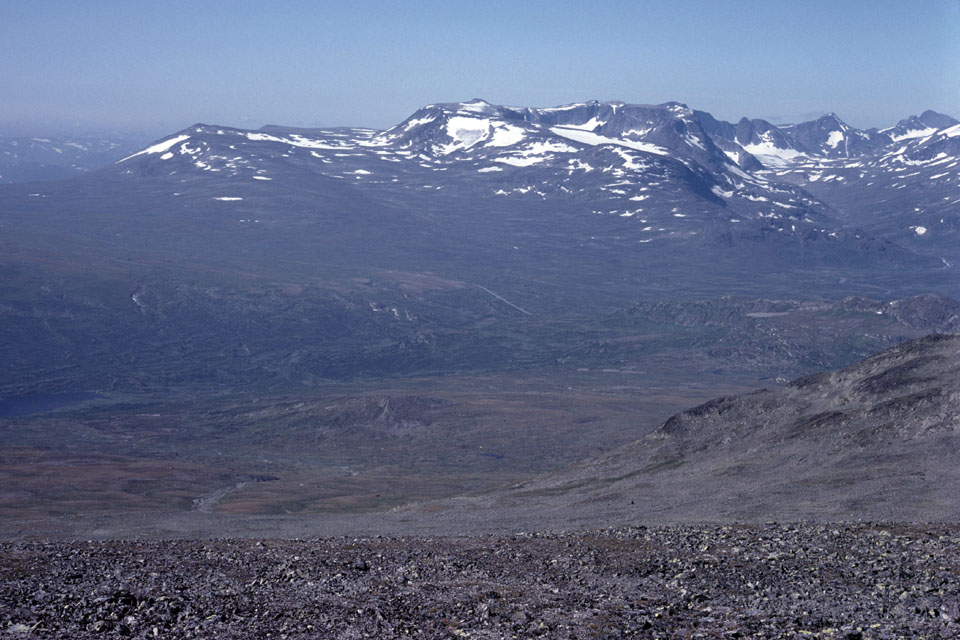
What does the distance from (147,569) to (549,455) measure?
7723 cm

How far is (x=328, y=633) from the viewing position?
18.7 metres

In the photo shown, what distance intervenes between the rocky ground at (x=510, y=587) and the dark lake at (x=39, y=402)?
12223 cm

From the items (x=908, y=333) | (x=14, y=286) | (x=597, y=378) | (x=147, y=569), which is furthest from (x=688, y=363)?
(x=147, y=569)

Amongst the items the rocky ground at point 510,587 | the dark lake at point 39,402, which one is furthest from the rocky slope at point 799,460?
the dark lake at point 39,402

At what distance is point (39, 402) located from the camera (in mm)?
145375

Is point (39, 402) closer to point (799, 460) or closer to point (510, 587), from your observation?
point (799, 460)

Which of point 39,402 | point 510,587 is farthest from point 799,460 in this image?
point 39,402

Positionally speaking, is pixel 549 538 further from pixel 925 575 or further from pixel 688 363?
pixel 688 363

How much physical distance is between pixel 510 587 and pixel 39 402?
141280 mm

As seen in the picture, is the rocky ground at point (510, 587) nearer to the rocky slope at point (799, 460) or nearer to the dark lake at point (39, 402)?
the rocky slope at point (799, 460)

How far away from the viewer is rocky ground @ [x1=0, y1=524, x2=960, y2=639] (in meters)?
18.4

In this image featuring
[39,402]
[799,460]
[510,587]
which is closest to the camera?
[510,587]

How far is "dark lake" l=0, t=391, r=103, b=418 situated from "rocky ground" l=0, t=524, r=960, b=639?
122 m

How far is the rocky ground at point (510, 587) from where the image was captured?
18391mm
